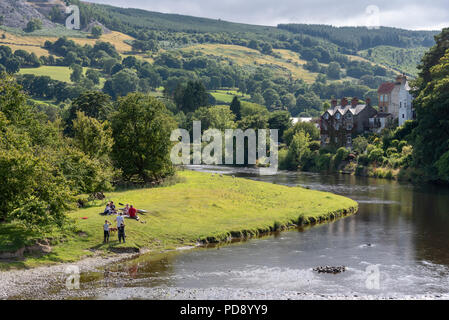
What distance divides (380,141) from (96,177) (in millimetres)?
85082

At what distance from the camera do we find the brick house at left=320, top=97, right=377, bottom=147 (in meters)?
136

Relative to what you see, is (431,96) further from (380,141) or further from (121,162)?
(121,162)

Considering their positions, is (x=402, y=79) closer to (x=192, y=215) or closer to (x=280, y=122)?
(x=280, y=122)

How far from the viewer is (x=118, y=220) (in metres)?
40.2

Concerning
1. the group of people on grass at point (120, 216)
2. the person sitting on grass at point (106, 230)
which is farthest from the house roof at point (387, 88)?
the person sitting on grass at point (106, 230)

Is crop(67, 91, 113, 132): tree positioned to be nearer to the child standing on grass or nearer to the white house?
the white house

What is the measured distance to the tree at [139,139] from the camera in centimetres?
7081

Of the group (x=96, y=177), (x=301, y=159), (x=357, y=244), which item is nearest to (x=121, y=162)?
(x=96, y=177)

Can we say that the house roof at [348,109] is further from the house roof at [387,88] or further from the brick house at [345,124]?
the house roof at [387,88]

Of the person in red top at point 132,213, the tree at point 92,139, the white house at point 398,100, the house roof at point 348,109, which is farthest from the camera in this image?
the house roof at point 348,109

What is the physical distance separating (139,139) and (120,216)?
3184cm

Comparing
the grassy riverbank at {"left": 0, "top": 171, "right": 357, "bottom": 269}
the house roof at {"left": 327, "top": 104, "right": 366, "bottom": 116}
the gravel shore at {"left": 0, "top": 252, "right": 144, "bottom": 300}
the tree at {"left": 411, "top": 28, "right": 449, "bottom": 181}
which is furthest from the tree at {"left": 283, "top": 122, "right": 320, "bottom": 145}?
the gravel shore at {"left": 0, "top": 252, "right": 144, "bottom": 300}

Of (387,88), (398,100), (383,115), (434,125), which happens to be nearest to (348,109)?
(383,115)

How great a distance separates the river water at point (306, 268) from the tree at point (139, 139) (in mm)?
27430
